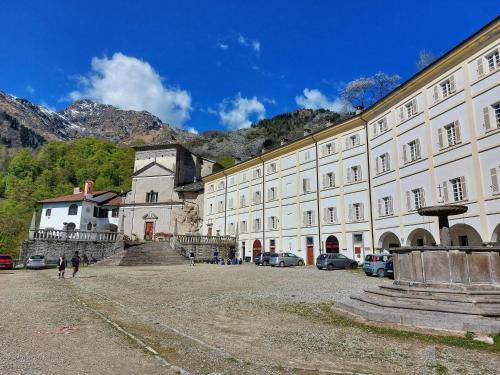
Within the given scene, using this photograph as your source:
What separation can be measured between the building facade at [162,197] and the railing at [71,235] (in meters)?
12.7

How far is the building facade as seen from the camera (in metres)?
53.9

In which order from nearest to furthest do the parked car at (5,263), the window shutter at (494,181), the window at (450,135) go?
the window shutter at (494,181) → the window at (450,135) → the parked car at (5,263)

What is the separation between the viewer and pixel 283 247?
39406 millimetres

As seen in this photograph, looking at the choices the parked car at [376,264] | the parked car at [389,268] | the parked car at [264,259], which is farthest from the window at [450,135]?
the parked car at [264,259]

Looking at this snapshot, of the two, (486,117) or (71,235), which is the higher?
(486,117)

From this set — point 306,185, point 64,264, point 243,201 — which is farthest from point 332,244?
point 64,264

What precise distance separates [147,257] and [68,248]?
807cm

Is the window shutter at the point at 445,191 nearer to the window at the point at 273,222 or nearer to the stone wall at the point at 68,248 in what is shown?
the window at the point at 273,222

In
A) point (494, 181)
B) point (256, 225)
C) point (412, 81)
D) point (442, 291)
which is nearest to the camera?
point (442, 291)

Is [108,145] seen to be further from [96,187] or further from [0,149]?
[0,149]

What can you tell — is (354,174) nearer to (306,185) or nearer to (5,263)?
(306,185)

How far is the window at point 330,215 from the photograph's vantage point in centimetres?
3416

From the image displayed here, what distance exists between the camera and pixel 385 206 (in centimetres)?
2903

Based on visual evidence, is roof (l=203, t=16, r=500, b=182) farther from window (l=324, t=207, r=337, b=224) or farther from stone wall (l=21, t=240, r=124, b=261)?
stone wall (l=21, t=240, r=124, b=261)
